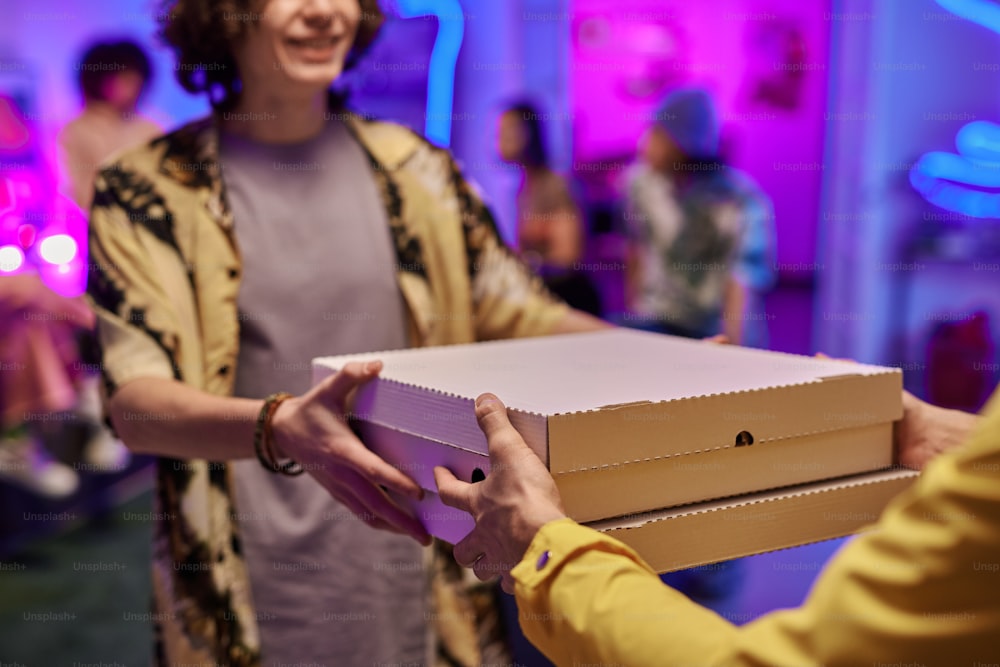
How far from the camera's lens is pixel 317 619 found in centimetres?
139

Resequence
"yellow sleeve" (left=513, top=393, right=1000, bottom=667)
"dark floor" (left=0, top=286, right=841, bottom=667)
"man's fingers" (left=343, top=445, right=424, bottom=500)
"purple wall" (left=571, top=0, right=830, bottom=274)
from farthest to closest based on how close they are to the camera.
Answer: "purple wall" (left=571, top=0, right=830, bottom=274) < "dark floor" (left=0, top=286, right=841, bottom=667) < "man's fingers" (left=343, top=445, right=424, bottom=500) < "yellow sleeve" (left=513, top=393, right=1000, bottom=667)

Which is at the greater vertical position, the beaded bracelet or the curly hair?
the curly hair

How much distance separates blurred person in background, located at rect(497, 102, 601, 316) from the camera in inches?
146

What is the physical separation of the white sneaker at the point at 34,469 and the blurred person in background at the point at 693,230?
2.40 meters

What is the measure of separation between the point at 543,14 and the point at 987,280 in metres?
3.27

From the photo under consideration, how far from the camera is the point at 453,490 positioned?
872mm

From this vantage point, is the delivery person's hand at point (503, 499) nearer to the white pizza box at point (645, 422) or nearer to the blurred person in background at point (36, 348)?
the white pizza box at point (645, 422)

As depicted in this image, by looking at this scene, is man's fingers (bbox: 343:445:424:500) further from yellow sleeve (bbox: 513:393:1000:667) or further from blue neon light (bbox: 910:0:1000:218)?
blue neon light (bbox: 910:0:1000:218)

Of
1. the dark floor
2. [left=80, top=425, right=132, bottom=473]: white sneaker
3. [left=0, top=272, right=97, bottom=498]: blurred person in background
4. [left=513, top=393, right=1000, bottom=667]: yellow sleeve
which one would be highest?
[left=513, top=393, right=1000, bottom=667]: yellow sleeve

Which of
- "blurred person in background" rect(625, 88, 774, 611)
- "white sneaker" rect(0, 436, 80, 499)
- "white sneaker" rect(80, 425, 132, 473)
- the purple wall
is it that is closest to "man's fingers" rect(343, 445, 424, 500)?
"blurred person in background" rect(625, 88, 774, 611)

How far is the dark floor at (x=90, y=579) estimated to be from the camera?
Answer: 2797 millimetres

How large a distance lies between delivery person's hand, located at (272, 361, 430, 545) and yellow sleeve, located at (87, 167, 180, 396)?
0.84ft

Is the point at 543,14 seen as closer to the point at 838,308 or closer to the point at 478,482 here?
the point at 838,308

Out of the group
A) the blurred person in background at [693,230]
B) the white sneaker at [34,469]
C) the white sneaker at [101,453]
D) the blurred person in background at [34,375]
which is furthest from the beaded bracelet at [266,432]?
the white sneaker at [101,453]
